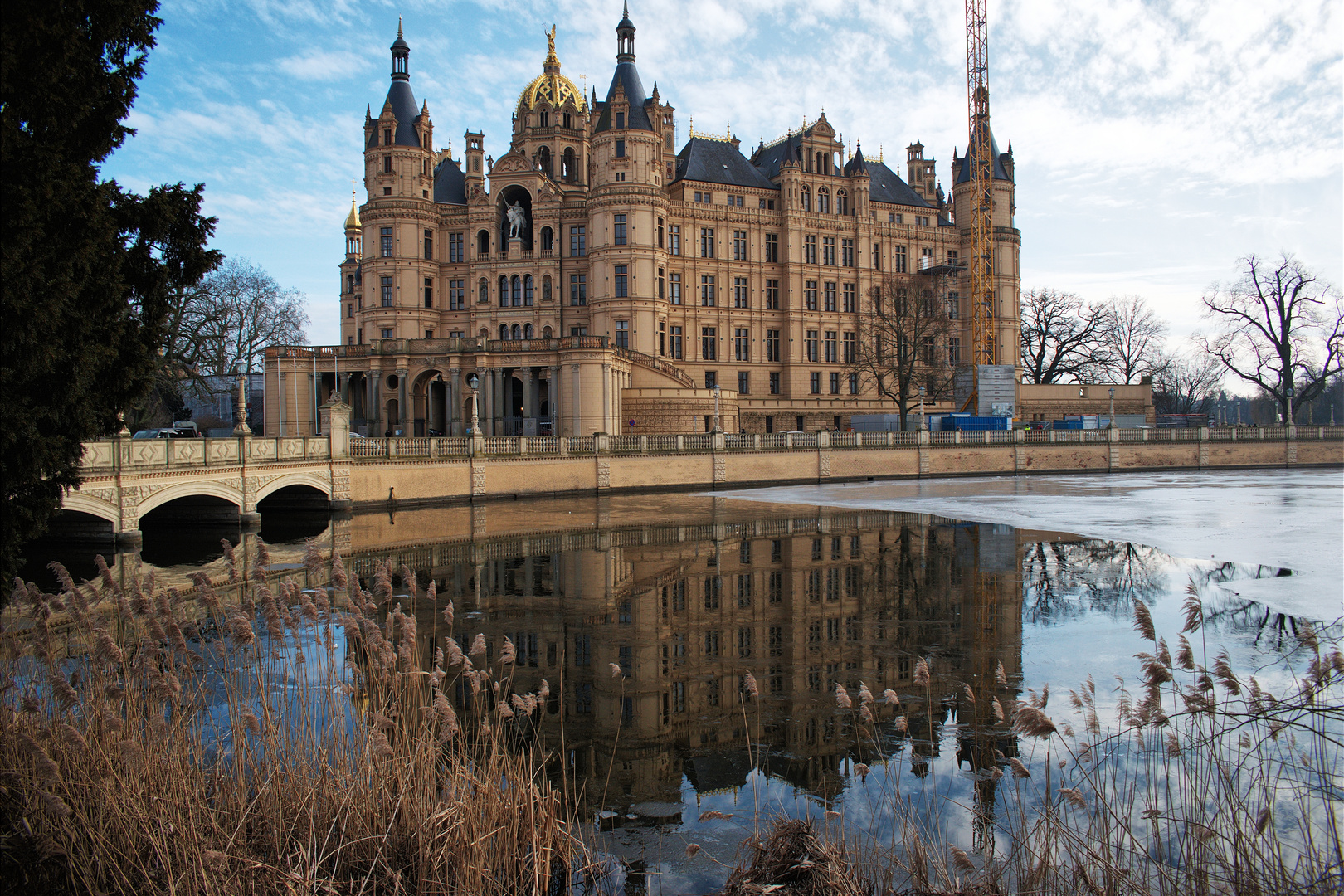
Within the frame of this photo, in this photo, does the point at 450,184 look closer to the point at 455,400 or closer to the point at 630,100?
the point at 630,100

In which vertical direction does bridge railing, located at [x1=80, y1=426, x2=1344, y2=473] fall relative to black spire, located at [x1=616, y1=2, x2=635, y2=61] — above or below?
below

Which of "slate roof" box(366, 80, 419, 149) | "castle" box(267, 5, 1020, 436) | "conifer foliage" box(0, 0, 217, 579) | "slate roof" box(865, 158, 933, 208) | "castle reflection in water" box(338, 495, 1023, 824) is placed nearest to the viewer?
"conifer foliage" box(0, 0, 217, 579)

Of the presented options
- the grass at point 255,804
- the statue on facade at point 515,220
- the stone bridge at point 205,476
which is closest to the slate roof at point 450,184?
the statue on facade at point 515,220

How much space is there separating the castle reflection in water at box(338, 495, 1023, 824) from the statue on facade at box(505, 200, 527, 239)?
35.7 meters

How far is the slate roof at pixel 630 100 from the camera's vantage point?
52.4m

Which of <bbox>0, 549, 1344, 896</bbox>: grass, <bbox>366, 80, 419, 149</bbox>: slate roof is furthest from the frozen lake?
<bbox>366, 80, 419, 149</bbox>: slate roof

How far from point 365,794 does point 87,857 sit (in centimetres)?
144

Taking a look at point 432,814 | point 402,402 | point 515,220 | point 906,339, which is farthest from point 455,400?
point 432,814

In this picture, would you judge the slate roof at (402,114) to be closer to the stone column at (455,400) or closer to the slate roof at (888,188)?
the stone column at (455,400)

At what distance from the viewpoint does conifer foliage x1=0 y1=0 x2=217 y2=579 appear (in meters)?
5.80

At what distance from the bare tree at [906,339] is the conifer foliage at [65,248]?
48629mm

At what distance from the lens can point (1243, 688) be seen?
28.0ft

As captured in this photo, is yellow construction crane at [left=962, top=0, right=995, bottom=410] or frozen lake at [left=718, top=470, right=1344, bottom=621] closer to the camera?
frozen lake at [left=718, top=470, right=1344, bottom=621]

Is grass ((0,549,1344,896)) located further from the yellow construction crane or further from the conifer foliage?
the yellow construction crane
